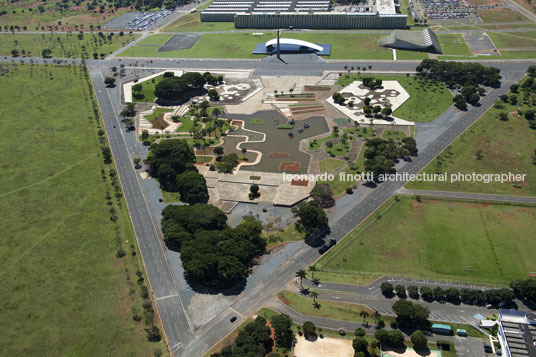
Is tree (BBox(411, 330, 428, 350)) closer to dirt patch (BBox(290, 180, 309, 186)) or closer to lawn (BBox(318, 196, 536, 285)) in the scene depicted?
lawn (BBox(318, 196, 536, 285))

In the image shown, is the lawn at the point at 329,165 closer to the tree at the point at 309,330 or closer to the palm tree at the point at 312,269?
the palm tree at the point at 312,269

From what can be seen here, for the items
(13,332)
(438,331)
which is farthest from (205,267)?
(438,331)

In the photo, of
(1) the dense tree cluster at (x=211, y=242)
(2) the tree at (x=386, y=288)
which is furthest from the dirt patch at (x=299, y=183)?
(2) the tree at (x=386, y=288)

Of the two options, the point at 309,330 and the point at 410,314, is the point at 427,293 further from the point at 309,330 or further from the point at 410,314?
the point at 309,330

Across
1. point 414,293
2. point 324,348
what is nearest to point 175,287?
point 324,348

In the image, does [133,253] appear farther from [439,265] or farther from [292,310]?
[439,265]

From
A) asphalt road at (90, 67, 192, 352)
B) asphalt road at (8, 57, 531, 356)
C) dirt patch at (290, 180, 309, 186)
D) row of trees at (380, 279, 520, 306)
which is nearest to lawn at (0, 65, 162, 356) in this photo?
asphalt road at (90, 67, 192, 352)
